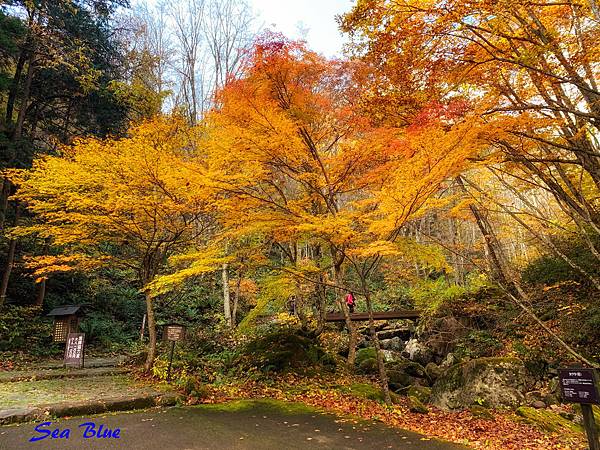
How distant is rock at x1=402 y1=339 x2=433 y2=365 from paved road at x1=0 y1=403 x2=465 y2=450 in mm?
7645

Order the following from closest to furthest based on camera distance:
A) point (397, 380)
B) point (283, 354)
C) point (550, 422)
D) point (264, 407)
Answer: point (550, 422) → point (264, 407) → point (283, 354) → point (397, 380)

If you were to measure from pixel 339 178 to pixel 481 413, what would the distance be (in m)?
5.40

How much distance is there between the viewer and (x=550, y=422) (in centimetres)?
567

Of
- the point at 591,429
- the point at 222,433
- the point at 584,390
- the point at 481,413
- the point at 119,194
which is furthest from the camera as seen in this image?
the point at 119,194

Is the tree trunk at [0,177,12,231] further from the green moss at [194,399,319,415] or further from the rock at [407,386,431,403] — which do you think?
the rock at [407,386,431,403]

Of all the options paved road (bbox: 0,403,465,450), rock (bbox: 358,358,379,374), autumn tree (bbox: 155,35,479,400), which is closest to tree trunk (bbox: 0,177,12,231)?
autumn tree (bbox: 155,35,479,400)

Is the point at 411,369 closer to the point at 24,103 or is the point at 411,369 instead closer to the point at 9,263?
the point at 9,263

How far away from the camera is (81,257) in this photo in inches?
329

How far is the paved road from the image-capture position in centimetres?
440

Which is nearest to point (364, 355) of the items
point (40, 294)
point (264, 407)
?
point (264, 407)

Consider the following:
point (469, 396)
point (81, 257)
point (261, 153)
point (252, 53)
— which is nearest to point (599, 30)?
point (261, 153)

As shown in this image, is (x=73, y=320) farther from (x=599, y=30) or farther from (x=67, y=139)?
(x=599, y=30)

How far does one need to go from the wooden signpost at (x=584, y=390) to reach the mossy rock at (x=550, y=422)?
6.23 ft

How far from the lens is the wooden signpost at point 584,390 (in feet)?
12.2
